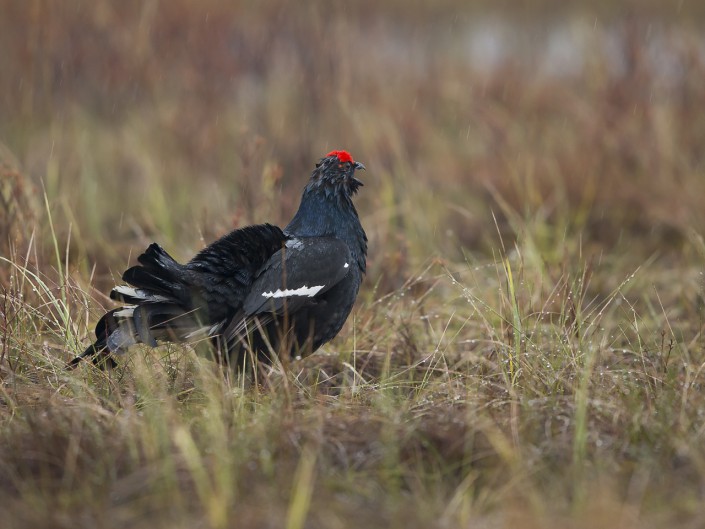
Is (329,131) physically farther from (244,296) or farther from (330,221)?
(244,296)

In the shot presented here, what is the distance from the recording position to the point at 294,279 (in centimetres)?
425

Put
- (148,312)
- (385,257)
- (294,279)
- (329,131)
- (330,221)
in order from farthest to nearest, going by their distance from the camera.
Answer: (329,131) → (385,257) → (330,221) → (294,279) → (148,312)

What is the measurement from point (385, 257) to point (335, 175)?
4.30 feet

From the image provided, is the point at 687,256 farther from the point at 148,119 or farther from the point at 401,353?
the point at 148,119

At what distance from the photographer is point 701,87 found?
25.1 ft

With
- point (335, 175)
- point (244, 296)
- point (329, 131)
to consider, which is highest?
point (335, 175)

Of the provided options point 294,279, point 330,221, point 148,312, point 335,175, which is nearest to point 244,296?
point 294,279

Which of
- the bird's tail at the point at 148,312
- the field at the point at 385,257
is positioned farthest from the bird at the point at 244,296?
the field at the point at 385,257

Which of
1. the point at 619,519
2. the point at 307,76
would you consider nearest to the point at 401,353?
the point at 619,519

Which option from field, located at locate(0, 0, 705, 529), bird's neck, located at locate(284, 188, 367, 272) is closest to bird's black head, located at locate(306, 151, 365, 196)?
bird's neck, located at locate(284, 188, 367, 272)

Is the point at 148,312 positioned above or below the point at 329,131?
below

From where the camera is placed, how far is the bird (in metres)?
4.04

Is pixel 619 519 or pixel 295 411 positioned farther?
pixel 295 411

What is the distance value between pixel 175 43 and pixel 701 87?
4670 mm
